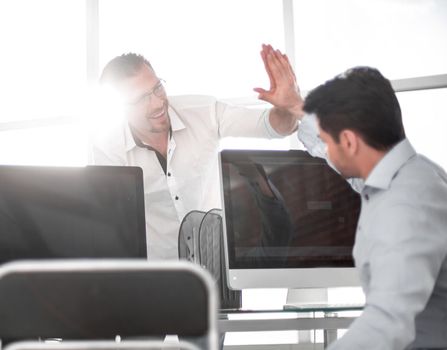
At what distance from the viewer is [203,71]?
484cm

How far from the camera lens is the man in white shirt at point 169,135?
2.84m

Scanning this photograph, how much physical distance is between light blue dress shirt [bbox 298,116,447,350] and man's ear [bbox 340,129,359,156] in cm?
7

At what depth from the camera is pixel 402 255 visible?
1577mm

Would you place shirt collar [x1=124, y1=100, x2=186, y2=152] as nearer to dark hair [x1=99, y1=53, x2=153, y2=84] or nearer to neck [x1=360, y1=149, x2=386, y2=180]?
dark hair [x1=99, y1=53, x2=153, y2=84]

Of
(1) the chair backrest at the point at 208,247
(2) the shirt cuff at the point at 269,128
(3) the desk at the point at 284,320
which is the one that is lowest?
(3) the desk at the point at 284,320

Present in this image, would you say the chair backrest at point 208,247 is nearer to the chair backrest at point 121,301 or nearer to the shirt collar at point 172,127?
the shirt collar at point 172,127

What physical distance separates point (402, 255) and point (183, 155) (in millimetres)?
1508

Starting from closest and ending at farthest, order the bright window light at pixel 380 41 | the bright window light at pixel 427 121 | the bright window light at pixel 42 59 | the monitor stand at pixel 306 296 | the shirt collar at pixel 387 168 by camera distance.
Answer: the shirt collar at pixel 387 168
the monitor stand at pixel 306 296
the bright window light at pixel 427 121
the bright window light at pixel 380 41
the bright window light at pixel 42 59

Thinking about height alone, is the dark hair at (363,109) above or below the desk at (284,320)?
above

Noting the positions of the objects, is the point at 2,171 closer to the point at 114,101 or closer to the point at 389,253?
the point at 114,101

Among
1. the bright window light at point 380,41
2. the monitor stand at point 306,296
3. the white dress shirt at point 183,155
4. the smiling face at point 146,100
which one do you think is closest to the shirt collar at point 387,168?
the monitor stand at point 306,296

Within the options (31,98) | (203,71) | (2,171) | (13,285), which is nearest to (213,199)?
(2,171)

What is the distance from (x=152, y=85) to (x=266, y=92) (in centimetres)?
51

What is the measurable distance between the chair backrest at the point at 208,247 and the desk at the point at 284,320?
25cm
